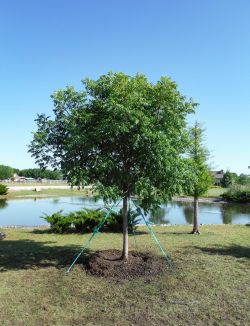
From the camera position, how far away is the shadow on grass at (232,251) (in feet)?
40.8

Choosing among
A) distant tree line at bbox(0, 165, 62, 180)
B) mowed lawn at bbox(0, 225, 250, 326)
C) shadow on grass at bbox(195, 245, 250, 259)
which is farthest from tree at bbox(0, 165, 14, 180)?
shadow on grass at bbox(195, 245, 250, 259)

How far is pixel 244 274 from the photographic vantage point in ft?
32.4

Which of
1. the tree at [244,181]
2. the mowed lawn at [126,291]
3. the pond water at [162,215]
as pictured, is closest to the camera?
the mowed lawn at [126,291]

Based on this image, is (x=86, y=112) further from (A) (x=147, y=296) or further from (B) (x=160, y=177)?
(A) (x=147, y=296)

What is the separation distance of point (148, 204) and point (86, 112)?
337 centimetres

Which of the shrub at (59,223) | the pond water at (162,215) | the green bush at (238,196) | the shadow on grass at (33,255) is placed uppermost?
the green bush at (238,196)

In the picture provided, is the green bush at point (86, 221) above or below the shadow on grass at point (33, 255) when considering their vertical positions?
above

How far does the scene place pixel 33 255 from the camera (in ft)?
40.1

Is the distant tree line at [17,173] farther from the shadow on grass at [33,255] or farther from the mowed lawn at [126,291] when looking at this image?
the mowed lawn at [126,291]

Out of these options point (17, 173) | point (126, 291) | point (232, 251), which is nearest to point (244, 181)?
point (232, 251)

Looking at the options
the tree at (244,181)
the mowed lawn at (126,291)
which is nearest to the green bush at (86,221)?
the mowed lawn at (126,291)

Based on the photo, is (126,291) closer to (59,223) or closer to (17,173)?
(59,223)

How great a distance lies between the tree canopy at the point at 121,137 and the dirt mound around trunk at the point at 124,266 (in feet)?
5.61

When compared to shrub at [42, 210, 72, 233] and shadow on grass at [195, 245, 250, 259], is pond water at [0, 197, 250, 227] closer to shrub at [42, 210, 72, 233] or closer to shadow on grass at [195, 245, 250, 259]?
shrub at [42, 210, 72, 233]
